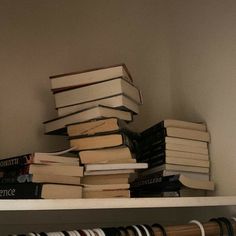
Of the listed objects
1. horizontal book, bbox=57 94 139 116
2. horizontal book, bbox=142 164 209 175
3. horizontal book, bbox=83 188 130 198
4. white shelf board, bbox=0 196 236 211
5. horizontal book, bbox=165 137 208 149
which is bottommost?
white shelf board, bbox=0 196 236 211

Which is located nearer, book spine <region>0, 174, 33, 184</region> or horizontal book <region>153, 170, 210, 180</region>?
book spine <region>0, 174, 33, 184</region>

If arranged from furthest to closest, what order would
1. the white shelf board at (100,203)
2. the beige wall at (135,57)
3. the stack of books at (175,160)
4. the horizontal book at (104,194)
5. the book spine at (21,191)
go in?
the beige wall at (135,57), the stack of books at (175,160), the horizontal book at (104,194), the book spine at (21,191), the white shelf board at (100,203)

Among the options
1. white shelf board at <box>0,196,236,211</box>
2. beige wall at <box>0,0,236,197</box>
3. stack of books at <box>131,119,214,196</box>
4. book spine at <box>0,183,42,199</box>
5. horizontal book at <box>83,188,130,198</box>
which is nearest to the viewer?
white shelf board at <box>0,196,236,211</box>

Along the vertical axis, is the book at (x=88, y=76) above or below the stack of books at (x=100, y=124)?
above

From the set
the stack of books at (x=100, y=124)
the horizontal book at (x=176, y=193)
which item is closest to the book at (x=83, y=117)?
the stack of books at (x=100, y=124)

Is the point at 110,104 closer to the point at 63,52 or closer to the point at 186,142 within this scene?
the point at 186,142

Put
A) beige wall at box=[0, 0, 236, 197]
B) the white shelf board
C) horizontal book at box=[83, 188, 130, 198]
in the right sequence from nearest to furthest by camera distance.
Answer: the white shelf board
horizontal book at box=[83, 188, 130, 198]
beige wall at box=[0, 0, 236, 197]

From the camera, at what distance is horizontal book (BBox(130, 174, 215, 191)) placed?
131 centimetres

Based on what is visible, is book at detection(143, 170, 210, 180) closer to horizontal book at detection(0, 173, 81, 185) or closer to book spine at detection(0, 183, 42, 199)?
horizontal book at detection(0, 173, 81, 185)

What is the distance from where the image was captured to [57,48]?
1.59 metres

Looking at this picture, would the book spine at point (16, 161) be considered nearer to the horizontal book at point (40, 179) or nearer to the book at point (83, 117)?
the horizontal book at point (40, 179)

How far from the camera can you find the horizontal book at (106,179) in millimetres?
1261

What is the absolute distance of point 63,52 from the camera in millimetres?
1601

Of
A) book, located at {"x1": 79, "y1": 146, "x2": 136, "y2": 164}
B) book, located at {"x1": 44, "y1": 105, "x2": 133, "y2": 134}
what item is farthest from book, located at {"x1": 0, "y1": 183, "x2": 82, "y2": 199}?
book, located at {"x1": 44, "y1": 105, "x2": 133, "y2": 134}
